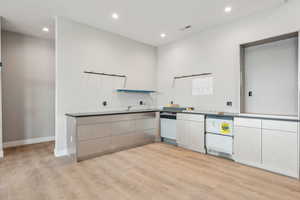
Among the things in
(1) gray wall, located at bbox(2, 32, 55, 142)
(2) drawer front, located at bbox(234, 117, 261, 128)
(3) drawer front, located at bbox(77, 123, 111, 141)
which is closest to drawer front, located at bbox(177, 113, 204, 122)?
(2) drawer front, located at bbox(234, 117, 261, 128)

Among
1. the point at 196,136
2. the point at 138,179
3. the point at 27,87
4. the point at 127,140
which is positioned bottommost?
the point at 138,179

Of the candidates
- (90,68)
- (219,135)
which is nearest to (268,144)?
(219,135)

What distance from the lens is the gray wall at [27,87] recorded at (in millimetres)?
3969

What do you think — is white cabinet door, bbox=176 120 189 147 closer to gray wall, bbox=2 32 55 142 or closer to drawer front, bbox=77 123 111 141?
drawer front, bbox=77 123 111 141

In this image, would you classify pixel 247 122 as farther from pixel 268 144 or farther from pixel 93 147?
pixel 93 147

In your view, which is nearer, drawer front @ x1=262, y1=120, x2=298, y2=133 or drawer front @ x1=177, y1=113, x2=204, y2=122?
drawer front @ x1=262, y1=120, x2=298, y2=133

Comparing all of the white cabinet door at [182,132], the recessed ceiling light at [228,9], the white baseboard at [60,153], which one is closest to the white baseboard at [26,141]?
the white baseboard at [60,153]

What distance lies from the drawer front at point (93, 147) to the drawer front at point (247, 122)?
2534 millimetres

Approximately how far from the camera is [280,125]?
2.48m

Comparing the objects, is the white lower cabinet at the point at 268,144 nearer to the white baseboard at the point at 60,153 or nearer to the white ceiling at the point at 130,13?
the white ceiling at the point at 130,13

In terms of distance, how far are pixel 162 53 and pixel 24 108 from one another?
13.6ft

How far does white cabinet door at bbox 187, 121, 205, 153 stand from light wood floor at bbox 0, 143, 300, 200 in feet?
0.96

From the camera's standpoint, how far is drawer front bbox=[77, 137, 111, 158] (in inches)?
119

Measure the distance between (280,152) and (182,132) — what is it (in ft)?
6.06
